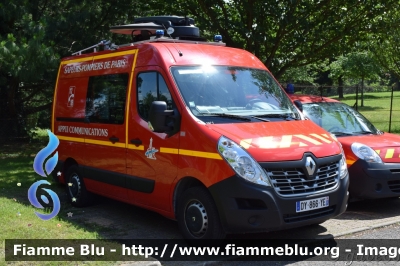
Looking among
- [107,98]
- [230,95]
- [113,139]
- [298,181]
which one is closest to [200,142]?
[230,95]

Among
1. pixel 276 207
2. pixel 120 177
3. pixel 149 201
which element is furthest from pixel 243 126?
pixel 120 177

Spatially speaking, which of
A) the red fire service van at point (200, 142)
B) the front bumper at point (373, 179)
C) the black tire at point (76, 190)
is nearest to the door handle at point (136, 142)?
the red fire service van at point (200, 142)

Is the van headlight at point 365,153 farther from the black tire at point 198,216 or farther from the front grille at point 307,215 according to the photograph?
the black tire at point 198,216

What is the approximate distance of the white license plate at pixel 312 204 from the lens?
5.85 m

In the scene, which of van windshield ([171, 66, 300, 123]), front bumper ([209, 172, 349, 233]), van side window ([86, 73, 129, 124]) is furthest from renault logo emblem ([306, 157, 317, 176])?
van side window ([86, 73, 129, 124])

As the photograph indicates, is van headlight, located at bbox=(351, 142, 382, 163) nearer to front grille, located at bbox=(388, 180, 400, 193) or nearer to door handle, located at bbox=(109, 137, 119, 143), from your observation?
front grille, located at bbox=(388, 180, 400, 193)

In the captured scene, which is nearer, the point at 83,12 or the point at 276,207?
the point at 276,207

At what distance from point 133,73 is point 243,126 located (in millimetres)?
2046

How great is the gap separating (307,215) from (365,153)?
102 inches

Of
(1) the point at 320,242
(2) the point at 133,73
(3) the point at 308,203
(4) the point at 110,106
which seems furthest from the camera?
(4) the point at 110,106

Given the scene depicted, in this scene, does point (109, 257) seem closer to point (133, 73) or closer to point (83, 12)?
point (133, 73)

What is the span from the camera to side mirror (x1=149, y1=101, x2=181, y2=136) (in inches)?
246

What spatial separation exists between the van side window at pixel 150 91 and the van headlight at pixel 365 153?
3.27 m

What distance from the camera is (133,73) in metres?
7.41
